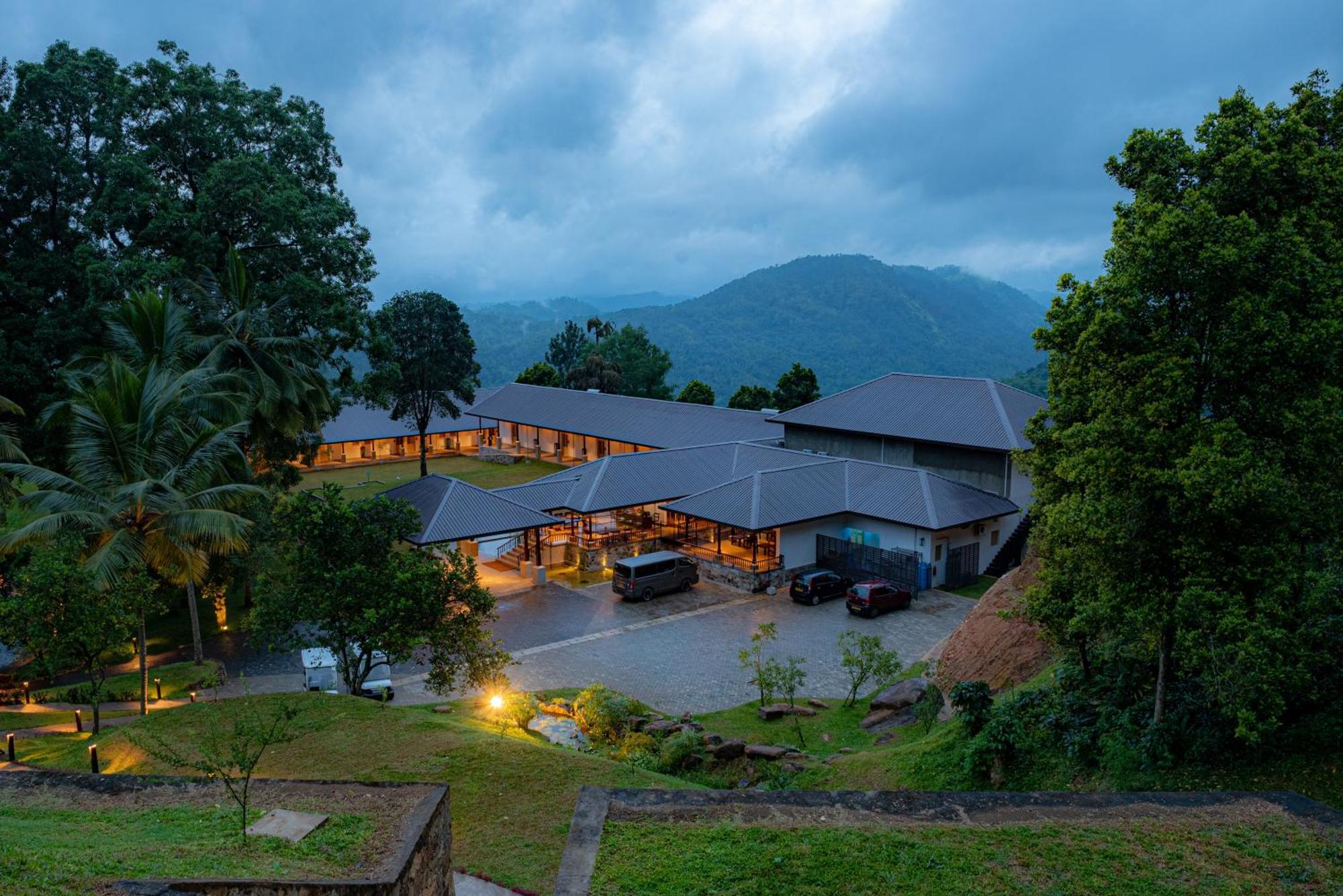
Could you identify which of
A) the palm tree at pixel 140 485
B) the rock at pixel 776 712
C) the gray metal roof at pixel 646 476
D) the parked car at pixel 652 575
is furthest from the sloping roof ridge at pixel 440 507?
the rock at pixel 776 712

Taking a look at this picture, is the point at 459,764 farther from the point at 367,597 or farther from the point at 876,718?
the point at 876,718

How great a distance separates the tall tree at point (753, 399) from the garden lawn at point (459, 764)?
4326cm

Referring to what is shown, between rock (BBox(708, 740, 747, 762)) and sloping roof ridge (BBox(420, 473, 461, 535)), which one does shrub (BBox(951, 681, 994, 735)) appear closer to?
rock (BBox(708, 740, 747, 762))

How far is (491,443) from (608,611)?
37350 mm

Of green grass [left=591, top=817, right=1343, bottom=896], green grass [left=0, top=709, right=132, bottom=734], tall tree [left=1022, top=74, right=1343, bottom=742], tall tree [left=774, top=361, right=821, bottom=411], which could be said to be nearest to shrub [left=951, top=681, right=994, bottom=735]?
tall tree [left=1022, top=74, right=1343, bottom=742]

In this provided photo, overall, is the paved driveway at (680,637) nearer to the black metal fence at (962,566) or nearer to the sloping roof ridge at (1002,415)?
the black metal fence at (962,566)

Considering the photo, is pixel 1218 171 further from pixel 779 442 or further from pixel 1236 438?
pixel 779 442

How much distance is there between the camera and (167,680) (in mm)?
20406

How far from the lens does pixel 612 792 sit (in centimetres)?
976

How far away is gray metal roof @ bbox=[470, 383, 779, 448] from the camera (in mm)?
46969

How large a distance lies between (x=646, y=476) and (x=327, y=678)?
58.8ft

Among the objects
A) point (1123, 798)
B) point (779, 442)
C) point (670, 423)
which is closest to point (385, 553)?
point (1123, 798)

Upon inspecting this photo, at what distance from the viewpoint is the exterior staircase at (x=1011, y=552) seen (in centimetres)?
3127

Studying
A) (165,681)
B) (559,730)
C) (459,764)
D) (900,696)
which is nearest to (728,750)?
(559,730)
